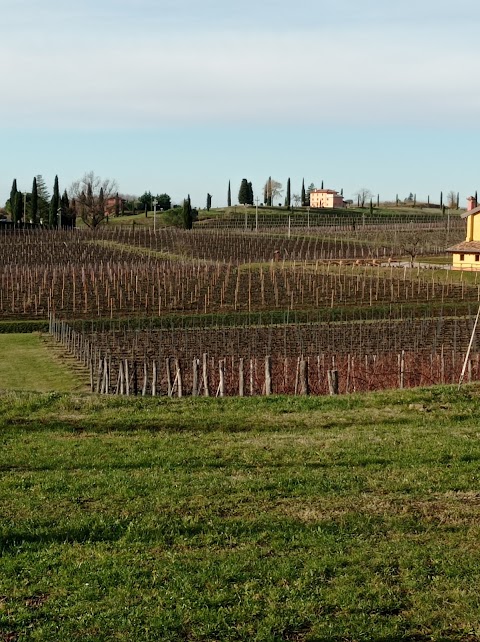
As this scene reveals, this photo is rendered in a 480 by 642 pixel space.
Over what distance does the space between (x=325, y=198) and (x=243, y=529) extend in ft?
557

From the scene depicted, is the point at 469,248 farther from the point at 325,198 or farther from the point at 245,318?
the point at 325,198

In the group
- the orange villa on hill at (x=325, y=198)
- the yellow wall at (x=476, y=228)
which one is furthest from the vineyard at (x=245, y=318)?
the orange villa on hill at (x=325, y=198)

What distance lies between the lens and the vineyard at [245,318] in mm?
24906

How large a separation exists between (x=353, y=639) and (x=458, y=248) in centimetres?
5428

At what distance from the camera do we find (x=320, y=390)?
2361 centimetres

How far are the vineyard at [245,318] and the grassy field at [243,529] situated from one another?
259 inches

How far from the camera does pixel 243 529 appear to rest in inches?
339

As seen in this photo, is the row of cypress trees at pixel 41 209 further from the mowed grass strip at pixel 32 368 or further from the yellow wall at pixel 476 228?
the mowed grass strip at pixel 32 368

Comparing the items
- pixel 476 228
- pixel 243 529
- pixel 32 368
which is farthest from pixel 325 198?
pixel 243 529

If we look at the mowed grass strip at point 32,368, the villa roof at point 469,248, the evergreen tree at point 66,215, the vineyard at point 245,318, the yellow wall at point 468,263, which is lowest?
the mowed grass strip at point 32,368

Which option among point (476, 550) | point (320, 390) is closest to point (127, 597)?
point (476, 550)

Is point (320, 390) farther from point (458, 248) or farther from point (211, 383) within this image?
point (458, 248)

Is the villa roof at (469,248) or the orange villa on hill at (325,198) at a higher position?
the orange villa on hill at (325,198)

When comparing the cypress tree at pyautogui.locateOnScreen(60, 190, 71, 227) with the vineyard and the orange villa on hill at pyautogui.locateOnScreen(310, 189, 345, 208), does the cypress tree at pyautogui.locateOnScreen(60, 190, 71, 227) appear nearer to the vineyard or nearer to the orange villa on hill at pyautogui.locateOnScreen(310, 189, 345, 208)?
the vineyard
